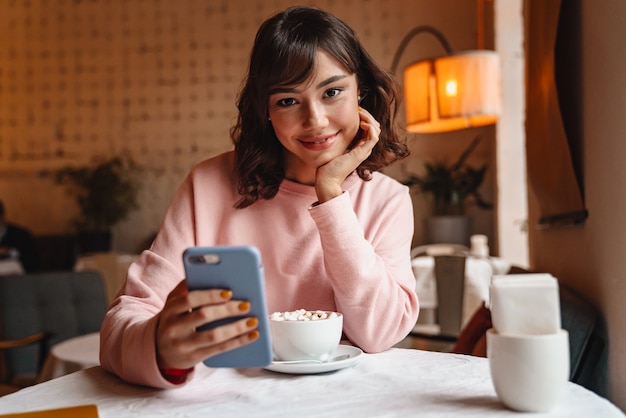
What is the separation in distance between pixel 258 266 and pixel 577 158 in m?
1.40

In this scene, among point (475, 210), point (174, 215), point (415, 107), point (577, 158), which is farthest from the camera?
point (475, 210)

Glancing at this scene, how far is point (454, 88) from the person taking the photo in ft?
12.5

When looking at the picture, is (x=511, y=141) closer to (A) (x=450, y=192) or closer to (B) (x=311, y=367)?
(A) (x=450, y=192)

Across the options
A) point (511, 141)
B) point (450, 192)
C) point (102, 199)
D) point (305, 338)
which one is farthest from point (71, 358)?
point (102, 199)

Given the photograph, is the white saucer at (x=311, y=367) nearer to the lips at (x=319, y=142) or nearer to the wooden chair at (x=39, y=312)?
the lips at (x=319, y=142)

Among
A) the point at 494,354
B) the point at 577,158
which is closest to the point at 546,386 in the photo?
the point at 494,354

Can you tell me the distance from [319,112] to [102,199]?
21.0ft

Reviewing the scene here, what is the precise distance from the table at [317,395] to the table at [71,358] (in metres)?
1.18

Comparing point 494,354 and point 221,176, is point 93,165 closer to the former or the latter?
point 221,176

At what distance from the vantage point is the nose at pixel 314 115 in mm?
1256

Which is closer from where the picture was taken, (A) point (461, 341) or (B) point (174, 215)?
(B) point (174, 215)

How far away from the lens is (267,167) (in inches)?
56.2

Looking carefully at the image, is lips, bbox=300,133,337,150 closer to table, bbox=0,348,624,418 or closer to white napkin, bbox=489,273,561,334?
table, bbox=0,348,624,418

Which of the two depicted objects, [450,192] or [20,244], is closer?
[450,192]
